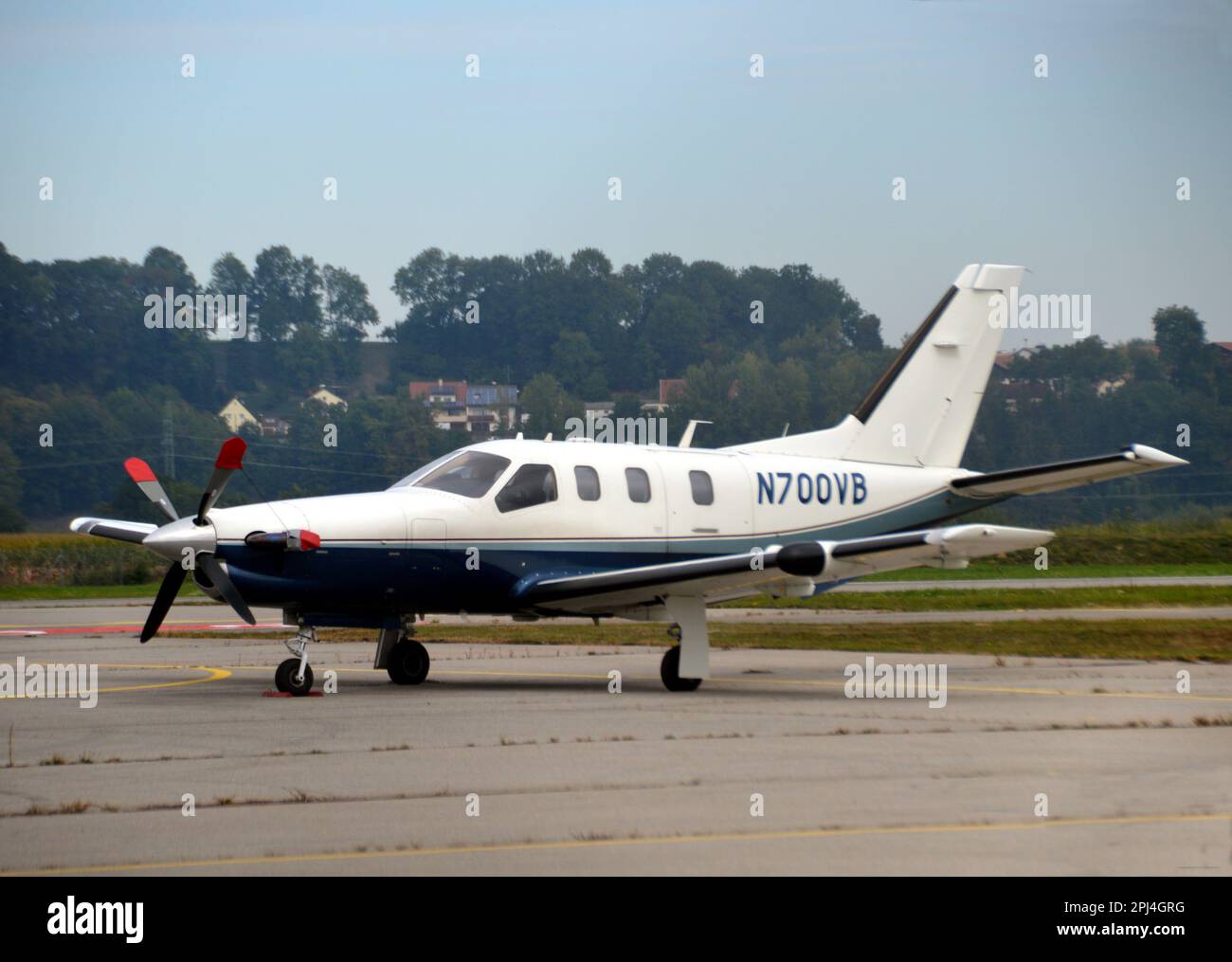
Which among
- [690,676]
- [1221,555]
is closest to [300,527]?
[690,676]

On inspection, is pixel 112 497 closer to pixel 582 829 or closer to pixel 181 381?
pixel 181 381

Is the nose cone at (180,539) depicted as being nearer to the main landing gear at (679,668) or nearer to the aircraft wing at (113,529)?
the aircraft wing at (113,529)

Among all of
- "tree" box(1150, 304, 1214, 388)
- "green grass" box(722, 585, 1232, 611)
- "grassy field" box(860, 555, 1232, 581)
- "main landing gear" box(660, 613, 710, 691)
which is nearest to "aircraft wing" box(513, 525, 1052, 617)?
"main landing gear" box(660, 613, 710, 691)

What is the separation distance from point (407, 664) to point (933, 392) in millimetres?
8833

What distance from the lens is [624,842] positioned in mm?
7781

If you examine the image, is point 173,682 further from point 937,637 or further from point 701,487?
point 937,637

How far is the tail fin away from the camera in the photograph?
66.7 feet

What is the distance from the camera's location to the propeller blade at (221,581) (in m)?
14.9

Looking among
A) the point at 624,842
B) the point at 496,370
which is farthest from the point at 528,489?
the point at 496,370

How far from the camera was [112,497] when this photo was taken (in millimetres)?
53156

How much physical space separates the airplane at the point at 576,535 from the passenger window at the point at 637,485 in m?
0.03

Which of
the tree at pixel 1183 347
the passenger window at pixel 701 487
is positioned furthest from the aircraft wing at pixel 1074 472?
the tree at pixel 1183 347

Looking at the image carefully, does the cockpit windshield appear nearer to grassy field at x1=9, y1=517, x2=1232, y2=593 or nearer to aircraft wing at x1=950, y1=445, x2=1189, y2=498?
aircraft wing at x1=950, y1=445, x2=1189, y2=498

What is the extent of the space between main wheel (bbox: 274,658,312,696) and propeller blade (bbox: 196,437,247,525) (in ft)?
5.78
